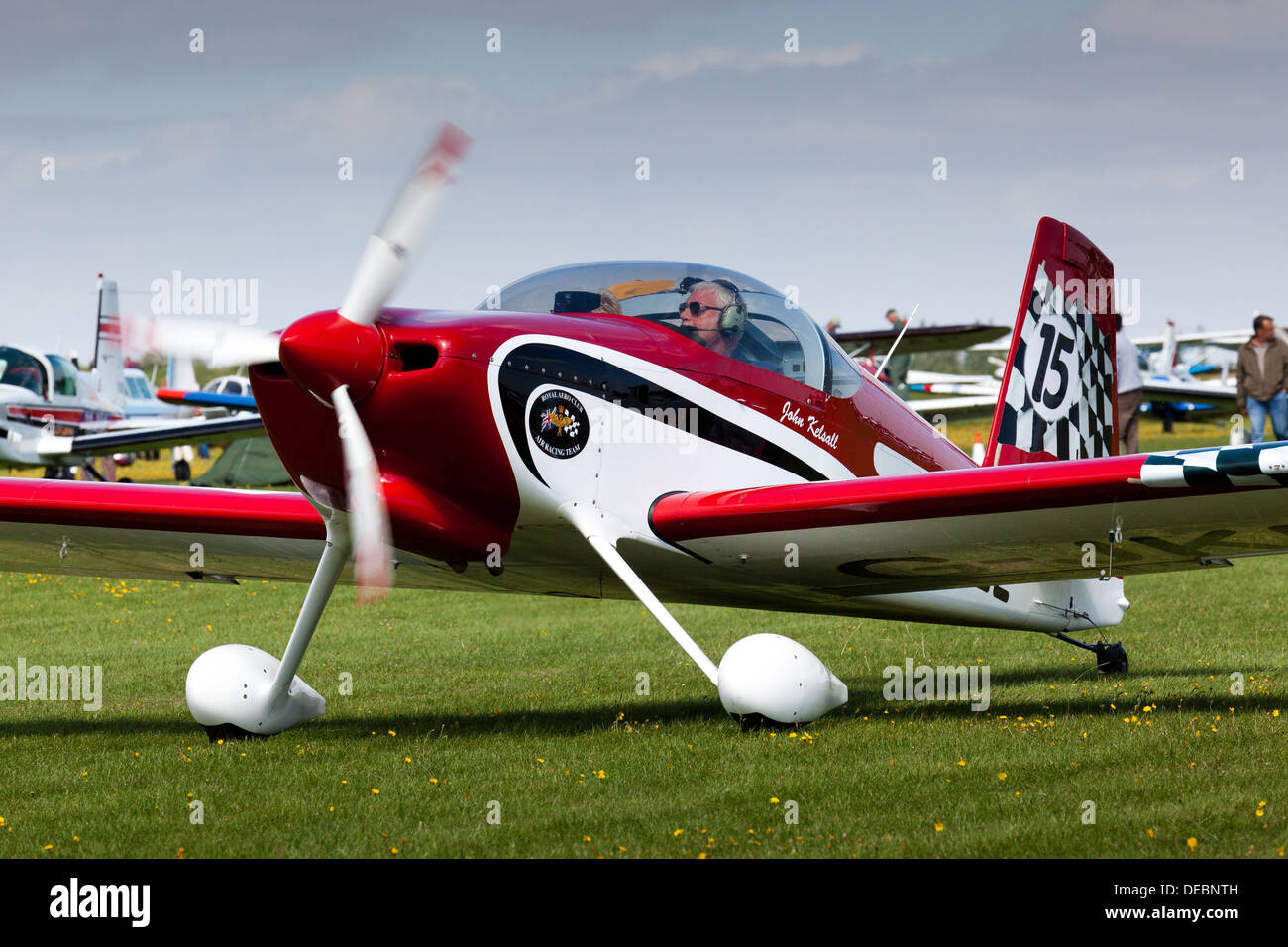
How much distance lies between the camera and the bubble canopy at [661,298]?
23.0ft

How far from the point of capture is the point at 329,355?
571 cm

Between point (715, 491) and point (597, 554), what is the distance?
693 millimetres

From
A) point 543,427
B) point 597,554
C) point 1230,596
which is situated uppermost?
point 543,427

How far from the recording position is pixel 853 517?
648cm

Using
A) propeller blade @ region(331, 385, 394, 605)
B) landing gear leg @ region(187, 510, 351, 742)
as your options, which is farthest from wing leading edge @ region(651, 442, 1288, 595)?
landing gear leg @ region(187, 510, 351, 742)

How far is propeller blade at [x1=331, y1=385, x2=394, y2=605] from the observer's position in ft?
19.0

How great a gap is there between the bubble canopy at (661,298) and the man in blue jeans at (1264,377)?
13.5 meters

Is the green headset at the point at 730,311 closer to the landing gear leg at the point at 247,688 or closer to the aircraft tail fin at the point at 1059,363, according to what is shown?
the landing gear leg at the point at 247,688

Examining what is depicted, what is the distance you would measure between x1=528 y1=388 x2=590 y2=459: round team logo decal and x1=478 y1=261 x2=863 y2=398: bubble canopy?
768 millimetres

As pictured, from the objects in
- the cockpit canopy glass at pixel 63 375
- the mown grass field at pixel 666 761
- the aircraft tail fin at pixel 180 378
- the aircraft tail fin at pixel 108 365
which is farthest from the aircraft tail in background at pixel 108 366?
the mown grass field at pixel 666 761

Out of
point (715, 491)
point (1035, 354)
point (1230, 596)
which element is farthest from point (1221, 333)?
point (715, 491)
